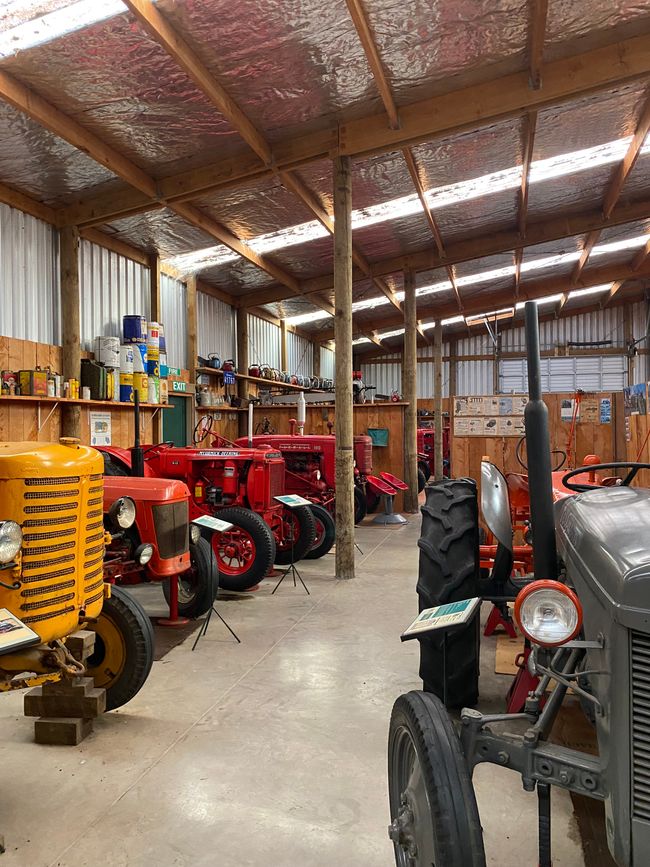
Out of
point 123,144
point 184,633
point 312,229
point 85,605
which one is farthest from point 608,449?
point 85,605

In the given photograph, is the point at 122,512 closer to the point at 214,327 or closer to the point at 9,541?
the point at 9,541

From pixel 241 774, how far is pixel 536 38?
515 cm

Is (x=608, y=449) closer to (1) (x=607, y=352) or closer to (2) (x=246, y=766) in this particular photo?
(2) (x=246, y=766)

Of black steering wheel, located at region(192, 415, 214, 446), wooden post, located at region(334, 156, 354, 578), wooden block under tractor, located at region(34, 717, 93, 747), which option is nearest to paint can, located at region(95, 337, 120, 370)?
black steering wheel, located at region(192, 415, 214, 446)

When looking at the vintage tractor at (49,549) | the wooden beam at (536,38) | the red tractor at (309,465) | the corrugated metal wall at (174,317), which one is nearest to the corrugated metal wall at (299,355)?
the corrugated metal wall at (174,317)

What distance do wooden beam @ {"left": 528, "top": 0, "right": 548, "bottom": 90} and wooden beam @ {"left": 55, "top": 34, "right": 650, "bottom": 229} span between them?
0.12m

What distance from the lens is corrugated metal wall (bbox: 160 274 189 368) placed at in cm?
899

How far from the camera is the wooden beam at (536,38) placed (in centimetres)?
433

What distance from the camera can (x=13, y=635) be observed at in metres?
1.79

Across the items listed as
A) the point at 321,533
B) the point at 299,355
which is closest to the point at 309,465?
the point at 321,533

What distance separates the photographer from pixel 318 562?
6230 mm

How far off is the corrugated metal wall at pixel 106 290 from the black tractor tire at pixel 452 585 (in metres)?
5.69

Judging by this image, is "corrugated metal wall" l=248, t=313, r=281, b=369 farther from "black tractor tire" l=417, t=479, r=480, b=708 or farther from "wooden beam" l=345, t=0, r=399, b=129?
"black tractor tire" l=417, t=479, r=480, b=708

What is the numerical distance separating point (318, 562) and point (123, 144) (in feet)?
13.8
